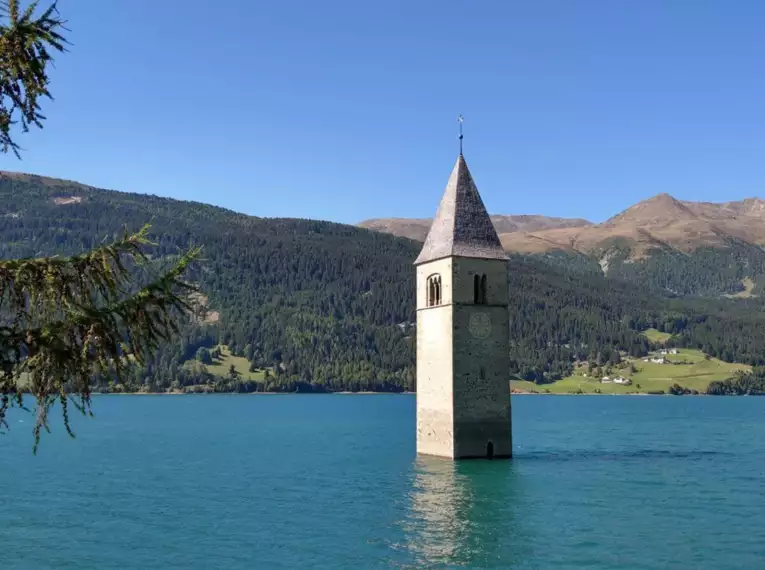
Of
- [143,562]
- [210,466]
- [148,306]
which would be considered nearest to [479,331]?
[210,466]

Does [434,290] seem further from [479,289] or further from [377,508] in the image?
[377,508]

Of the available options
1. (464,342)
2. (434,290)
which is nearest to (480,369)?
(464,342)

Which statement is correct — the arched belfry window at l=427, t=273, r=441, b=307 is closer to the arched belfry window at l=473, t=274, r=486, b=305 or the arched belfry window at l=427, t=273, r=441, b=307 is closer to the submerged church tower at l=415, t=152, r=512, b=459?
the submerged church tower at l=415, t=152, r=512, b=459

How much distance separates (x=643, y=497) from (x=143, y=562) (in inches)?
1091

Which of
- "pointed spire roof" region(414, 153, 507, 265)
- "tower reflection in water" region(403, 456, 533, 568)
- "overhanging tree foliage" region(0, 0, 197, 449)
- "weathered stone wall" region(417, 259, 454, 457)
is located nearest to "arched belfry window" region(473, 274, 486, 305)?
"pointed spire roof" region(414, 153, 507, 265)

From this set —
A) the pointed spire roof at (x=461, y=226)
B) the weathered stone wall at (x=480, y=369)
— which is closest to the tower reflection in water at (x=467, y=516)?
the weathered stone wall at (x=480, y=369)

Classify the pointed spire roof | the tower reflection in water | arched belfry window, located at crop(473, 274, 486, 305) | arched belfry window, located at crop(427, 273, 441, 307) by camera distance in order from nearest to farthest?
the tower reflection in water → arched belfry window, located at crop(473, 274, 486, 305) → the pointed spire roof → arched belfry window, located at crop(427, 273, 441, 307)

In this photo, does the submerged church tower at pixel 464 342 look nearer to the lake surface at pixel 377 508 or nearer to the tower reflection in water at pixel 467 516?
the tower reflection in water at pixel 467 516

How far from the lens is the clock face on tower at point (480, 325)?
56562 millimetres

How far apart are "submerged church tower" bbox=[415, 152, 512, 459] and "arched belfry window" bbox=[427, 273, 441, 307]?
0.07 m

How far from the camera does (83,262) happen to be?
44.0 feet

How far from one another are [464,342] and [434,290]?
194 inches

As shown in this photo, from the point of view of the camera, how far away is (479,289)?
5772 centimetres

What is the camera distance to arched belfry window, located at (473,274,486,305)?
57531 millimetres
